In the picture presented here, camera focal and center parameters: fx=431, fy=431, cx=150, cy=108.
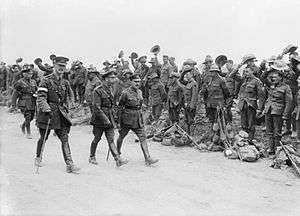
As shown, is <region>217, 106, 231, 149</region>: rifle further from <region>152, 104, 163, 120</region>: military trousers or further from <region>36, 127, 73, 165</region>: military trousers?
<region>36, 127, 73, 165</region>: military trousers

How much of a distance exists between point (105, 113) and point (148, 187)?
2.18m

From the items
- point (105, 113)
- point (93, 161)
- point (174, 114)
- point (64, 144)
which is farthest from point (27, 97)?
point (64, 144)

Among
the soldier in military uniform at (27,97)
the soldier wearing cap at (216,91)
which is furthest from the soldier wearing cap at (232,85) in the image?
the soldier in military uniform at (27,97)

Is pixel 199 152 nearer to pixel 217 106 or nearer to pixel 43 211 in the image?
pixel 217 106

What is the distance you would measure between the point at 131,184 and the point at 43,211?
2180 millimetres

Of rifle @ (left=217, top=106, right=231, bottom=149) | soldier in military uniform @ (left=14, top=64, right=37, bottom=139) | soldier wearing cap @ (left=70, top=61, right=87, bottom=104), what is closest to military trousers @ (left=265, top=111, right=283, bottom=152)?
rifle @ (left=217, top=106, right=231, bottom=149)

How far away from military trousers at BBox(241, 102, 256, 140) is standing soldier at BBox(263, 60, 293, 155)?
24.7 inches

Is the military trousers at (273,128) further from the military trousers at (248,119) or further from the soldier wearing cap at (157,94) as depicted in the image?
the soldier wearing cap at (157,94)

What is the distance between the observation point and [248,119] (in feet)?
35.1

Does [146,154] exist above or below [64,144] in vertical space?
below

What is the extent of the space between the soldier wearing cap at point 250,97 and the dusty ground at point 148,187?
1155 millimetres

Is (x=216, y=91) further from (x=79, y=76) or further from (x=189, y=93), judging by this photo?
(x=79, y=76)

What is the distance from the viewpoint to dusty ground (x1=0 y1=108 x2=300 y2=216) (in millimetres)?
6141

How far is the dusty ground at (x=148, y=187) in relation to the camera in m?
6.14
